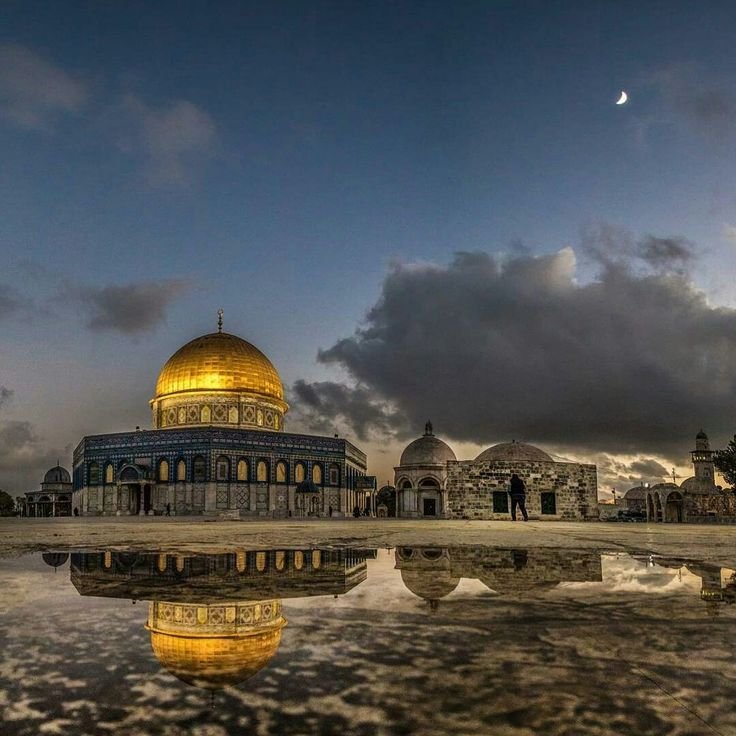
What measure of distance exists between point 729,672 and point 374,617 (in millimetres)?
1098

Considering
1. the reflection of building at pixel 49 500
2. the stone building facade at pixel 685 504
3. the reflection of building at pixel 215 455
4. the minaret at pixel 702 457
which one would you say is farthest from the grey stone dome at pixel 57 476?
the minaret at pixel 702 457

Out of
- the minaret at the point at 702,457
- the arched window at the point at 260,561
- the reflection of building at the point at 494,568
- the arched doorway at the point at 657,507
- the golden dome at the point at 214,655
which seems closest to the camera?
the golden dome at the point at 214,655

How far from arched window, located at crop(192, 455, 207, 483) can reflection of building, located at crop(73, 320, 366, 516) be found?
66 mm

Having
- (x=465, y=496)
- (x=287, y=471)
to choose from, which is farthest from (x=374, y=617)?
(x=287, y=471)

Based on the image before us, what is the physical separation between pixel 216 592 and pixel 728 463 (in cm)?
5899

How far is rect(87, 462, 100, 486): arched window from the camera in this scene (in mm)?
46031

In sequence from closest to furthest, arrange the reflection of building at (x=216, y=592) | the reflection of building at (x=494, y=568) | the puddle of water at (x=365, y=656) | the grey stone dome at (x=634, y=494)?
the puddle of water at (x=365, y=656) < the reflection of building at (x=216, y=592) < the reflection of building at (x=494, y=568) < the grey stone dome at (x=634, y=494)

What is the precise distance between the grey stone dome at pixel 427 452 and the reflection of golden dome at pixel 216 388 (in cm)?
1033

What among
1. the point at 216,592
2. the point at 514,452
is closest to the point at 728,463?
the point at 514,452

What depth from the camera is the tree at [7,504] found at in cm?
7089

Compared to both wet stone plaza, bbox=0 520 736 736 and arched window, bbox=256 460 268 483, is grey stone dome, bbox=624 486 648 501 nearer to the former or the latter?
arched window, bbox=256 460 268 483

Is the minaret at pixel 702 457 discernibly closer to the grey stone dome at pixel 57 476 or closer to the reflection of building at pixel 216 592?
the grey stone dome at pixel 57 476

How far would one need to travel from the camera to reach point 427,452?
49688mm

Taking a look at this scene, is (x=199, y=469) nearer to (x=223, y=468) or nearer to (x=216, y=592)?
(x=223, y=468)
